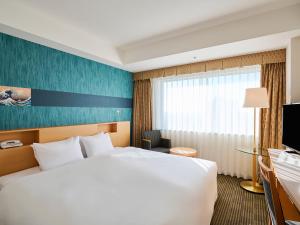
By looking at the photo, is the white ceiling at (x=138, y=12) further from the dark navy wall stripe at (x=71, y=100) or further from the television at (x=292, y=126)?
the television at (x=292, y=126)

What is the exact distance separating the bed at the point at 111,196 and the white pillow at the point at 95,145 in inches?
22.1

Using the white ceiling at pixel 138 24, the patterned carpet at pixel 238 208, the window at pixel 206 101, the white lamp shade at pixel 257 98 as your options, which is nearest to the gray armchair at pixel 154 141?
the window at pixel 206 101

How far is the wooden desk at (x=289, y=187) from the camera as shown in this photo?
1211mm

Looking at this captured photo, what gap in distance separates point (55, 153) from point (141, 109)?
2.63 meters

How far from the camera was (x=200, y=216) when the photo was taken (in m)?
1.60

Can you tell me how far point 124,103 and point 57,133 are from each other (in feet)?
6.53

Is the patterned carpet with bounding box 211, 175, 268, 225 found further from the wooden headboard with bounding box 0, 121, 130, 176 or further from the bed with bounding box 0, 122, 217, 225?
the wooden headboard with bounding box 0, 121, 130, 176

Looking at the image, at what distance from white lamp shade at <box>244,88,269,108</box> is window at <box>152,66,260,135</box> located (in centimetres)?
59

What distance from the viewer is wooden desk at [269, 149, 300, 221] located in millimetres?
1211

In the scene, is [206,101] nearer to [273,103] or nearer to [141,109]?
[273,103]

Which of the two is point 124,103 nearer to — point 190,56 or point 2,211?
point 190,56

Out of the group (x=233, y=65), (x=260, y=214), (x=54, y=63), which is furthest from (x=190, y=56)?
(x=260, y=214)

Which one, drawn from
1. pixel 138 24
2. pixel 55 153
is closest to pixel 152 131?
pixel 55 153

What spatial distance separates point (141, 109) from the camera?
465 centimetres
